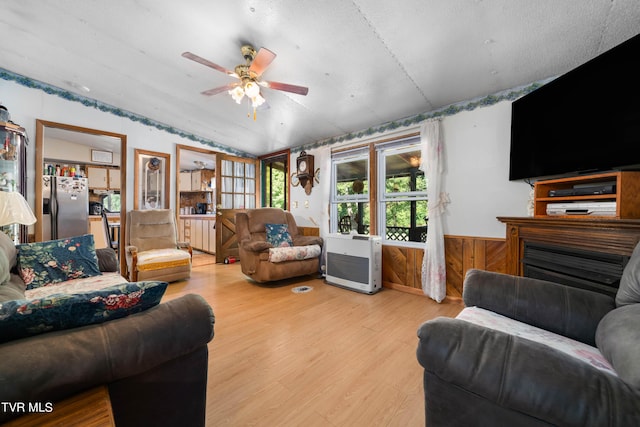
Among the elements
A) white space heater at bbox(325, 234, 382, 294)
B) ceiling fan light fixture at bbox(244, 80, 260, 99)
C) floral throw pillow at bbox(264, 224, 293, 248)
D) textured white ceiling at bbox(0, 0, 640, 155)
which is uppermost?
textured white ceiling at bbox(0, 0, 640, 155)

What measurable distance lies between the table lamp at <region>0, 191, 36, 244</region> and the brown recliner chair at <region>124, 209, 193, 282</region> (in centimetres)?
132

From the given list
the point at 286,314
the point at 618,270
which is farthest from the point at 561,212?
the point at 286,314

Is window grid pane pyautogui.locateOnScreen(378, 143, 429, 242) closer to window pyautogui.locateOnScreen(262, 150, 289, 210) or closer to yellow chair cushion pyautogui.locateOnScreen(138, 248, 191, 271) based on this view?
window pyautogui.locateOnScreen(262, 150, 289, 210)

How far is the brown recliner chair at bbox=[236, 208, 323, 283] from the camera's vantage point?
3238mm

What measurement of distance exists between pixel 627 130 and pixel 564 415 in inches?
76.7

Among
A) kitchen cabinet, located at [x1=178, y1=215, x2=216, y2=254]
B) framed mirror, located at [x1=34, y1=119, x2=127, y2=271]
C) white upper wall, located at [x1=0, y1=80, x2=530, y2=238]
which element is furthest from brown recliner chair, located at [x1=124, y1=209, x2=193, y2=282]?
kitchen cabinet, located at [x1=178, y1=215, x2=216, y2=254]

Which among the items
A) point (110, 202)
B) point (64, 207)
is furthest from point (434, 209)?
point (110, 202)

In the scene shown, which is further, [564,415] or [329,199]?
[329,199]

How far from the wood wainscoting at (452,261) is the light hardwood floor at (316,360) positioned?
0.78 ft

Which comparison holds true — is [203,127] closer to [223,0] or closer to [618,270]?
[223,0]

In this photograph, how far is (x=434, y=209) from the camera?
290cm

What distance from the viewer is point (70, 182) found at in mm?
3930

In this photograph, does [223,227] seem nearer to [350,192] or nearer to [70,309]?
[350,192]

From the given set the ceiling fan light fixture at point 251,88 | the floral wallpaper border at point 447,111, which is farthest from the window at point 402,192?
the ceiling fan light fixture at point 251,88
